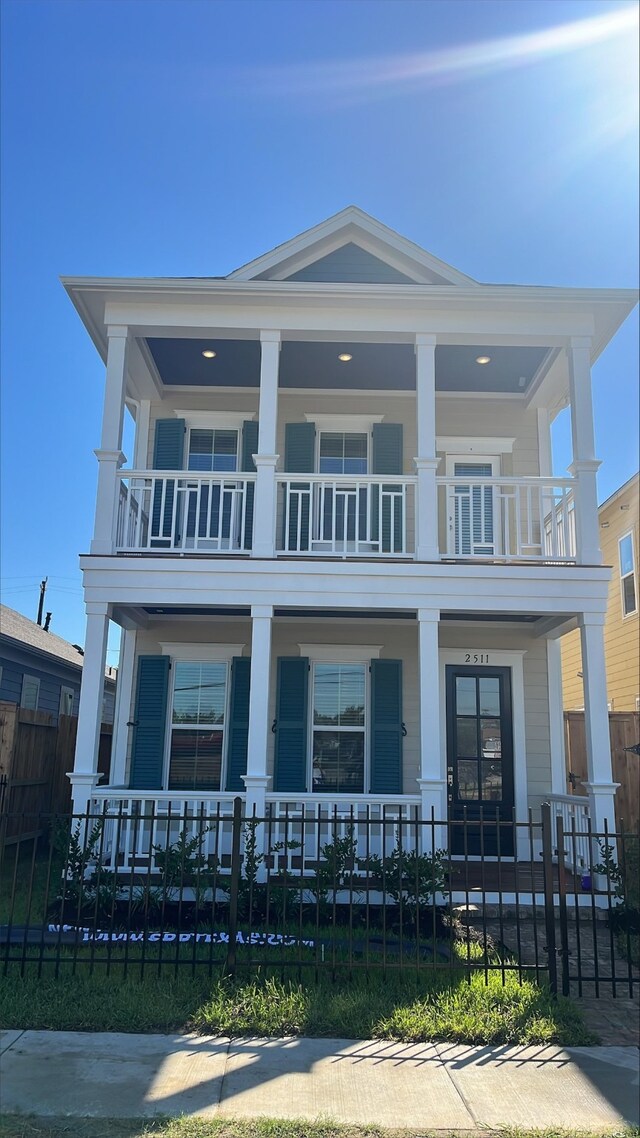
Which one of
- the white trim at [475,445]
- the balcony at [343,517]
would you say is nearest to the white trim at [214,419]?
the balcony at [343,517]

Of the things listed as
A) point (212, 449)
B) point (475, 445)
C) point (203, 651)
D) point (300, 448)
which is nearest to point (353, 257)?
point (300, 448)

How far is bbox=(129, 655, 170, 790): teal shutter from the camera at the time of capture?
32.2 feet

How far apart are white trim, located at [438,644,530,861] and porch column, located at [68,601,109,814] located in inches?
164

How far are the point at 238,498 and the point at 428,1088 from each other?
22.1 ft

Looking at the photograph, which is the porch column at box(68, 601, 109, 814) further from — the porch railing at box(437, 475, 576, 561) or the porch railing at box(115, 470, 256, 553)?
the porch railing at box(437, 475, 576, 561)

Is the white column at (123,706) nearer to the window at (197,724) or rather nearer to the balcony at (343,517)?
the window at (197,724)

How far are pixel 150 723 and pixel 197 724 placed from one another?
24.3 inches

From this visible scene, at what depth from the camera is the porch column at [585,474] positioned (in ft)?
27.9

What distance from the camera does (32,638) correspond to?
57.6ft

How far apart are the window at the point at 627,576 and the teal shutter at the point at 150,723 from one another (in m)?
8.62

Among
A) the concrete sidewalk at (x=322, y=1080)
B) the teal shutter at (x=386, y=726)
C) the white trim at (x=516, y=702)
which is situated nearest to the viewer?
the concrete sidewalk at (x=322, y=1080)

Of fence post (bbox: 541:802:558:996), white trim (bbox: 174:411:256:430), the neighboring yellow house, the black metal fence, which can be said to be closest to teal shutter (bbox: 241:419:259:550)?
white trim (bbox: 174:411:256:430)

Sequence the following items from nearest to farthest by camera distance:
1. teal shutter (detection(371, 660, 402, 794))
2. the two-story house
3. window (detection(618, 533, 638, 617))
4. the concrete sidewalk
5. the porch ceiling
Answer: the concrete sidewalk
the two-story house
the porch ceiling
teal shutter (detection(371, 660, 402, 794))
window (detection(618, 533, 638, 617))

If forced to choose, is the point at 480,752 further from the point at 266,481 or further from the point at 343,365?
the point at 343,365
